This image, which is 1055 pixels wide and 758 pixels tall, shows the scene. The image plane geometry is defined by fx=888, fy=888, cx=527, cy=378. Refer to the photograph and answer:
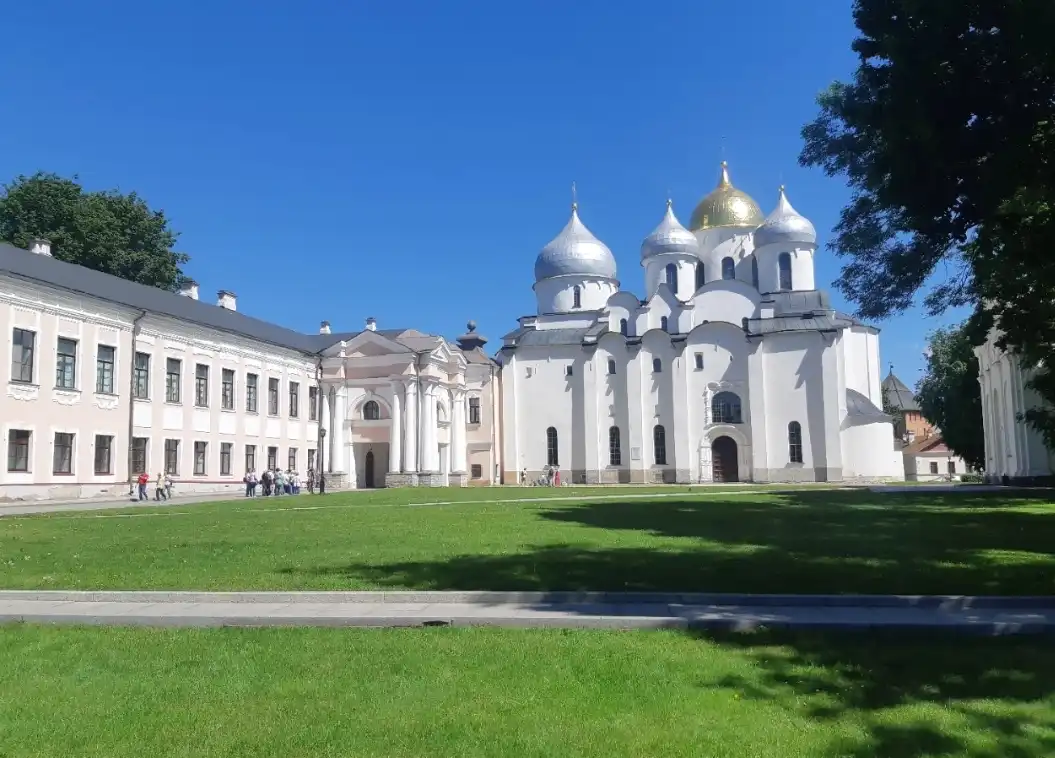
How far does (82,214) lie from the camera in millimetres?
49688

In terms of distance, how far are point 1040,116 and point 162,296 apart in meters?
39.3

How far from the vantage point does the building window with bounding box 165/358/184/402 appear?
40.1 meters

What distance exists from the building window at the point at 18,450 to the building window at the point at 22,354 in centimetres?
197

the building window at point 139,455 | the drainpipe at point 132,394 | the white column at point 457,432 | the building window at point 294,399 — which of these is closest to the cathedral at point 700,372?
the white column at point 457,432

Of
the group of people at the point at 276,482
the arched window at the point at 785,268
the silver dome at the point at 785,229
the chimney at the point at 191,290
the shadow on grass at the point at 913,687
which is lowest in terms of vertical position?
the shadow on grass at the point at 913,687

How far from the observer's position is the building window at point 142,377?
38250mm

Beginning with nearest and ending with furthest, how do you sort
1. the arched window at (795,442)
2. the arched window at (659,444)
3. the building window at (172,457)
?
the building window at (172,457) < the arched window at (795,442) < the arched window at (659,444)

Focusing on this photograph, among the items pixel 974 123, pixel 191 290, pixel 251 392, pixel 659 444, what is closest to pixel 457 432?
pixel 659 444

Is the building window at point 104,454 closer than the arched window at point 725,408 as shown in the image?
Yes

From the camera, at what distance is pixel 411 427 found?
51312mm

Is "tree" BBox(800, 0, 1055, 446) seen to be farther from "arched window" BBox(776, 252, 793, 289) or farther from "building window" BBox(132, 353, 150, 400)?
"arched window" BBox(776, 252, 793, 289)

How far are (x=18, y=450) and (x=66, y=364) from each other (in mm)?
4020

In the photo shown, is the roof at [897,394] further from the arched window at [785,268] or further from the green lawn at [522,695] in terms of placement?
the green lawn at [522,695]

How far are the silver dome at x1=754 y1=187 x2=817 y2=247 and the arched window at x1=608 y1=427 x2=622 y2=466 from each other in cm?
1684
